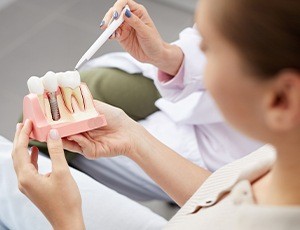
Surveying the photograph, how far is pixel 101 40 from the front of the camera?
97cm

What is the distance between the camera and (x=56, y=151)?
816 mm

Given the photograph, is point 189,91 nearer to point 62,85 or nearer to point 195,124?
point 195,124

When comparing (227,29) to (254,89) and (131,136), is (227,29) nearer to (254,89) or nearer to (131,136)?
(254,89)

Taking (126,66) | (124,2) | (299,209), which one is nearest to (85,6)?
(126,66)

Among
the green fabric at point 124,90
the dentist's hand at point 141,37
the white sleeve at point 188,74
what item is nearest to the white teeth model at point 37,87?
the dentist's hand at point 141,37

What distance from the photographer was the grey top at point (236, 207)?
569 mm

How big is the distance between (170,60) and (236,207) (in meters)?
0.62

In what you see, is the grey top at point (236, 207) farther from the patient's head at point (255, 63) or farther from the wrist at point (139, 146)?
the wrist at point (139, 146)

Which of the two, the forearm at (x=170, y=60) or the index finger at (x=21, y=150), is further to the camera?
the forearm at (x=170, y=60)

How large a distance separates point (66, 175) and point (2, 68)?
135 centimetres

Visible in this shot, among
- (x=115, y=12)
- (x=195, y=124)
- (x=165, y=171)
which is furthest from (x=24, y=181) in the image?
(x=195, y=124)

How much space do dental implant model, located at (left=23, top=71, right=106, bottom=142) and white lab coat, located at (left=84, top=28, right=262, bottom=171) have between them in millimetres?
369

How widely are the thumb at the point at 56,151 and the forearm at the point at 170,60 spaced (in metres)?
0.39

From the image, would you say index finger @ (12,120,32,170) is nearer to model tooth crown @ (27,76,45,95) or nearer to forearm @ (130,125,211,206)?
model tooth crown @ (27,76,45,95)
